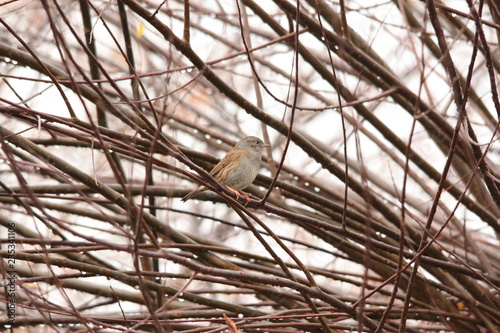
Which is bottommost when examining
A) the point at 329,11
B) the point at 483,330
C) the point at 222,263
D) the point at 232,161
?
the point at 483,330

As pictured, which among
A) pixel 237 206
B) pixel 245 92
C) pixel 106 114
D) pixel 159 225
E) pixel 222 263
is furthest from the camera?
pixel 245 92

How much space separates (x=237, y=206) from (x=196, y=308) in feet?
5.49

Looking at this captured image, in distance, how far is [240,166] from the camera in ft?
18.9

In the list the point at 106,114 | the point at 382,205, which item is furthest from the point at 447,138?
the point at 106,114

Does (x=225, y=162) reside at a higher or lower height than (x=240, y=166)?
higher

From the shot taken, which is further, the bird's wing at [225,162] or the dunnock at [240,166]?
the bird's wing at [225,162]

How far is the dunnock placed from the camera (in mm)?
5637

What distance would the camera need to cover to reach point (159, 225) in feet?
14.3

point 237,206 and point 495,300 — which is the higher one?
point 237,206

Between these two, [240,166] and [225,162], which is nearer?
[240,166]

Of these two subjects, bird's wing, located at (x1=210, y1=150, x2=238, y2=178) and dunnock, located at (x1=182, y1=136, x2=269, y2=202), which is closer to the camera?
dunnock, located at (x1=182, y1=136, x2=269, y2=202)

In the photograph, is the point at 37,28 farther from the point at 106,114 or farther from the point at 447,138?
the point at 447,138

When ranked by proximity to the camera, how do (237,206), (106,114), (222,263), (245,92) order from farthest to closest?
(245,92) < (106,114) < (222,263) < (237,206)

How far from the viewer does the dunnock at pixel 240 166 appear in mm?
5637
